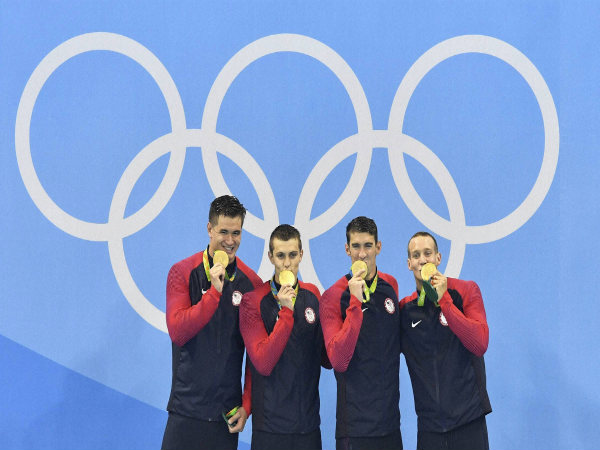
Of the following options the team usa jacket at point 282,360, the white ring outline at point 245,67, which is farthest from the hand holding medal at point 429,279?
the white ring outline at point 245,67

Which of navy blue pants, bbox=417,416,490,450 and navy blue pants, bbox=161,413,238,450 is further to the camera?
navy blue pants, bbox=161,413,238,450

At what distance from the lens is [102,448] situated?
18.7 ft

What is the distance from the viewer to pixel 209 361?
13.7ft

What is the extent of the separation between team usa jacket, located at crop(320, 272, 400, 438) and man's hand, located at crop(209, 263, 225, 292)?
65 centimetres

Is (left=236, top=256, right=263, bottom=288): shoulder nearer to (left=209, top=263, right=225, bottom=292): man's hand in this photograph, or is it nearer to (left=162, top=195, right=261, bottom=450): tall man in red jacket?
(left=162, top=195, right=261, bottom=450): tall man in red jacket

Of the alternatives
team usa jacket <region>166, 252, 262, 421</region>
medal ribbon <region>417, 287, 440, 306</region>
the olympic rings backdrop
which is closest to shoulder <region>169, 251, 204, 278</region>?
team usa jacket <region>166, 252, 262, 421</region>

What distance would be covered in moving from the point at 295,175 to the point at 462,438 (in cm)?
260

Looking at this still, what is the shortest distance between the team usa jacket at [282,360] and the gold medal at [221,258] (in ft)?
0.91

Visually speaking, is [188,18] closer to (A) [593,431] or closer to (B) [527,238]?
(B) [527,238]

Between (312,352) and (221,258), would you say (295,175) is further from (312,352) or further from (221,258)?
(312,352)

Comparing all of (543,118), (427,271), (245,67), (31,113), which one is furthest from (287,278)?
(31,113)

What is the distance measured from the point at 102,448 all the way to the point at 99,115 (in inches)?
114

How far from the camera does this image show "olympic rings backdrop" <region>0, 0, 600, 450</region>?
558 cm

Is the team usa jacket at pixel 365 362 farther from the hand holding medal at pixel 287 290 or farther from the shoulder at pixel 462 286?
the shoulder at pixel 462 286
